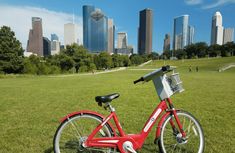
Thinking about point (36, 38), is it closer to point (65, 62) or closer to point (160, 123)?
point (65, 62)

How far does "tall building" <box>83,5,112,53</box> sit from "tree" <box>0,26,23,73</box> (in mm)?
87694

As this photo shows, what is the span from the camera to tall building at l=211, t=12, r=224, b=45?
6220 inches

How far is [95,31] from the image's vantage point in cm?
13250

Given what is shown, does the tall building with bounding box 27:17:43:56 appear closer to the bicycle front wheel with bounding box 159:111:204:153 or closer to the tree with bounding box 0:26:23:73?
the tree with bounding box 0:26:23:73

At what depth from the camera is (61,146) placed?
10.1 feet

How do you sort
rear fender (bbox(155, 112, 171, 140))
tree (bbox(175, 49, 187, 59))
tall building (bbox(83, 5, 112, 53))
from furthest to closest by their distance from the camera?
1. tall building (bbox(83, 5, 112, 53))
2. tree (bbox(175, 49, 187, 59))
3. rear fender (bbox(155, 112, 171, 140))

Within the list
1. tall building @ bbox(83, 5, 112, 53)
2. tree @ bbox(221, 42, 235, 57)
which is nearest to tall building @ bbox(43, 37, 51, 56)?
tall building @ bbox(83, 5, 112, 53)

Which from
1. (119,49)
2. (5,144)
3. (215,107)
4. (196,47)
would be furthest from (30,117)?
(119,49)

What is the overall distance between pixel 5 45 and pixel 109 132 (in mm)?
47153

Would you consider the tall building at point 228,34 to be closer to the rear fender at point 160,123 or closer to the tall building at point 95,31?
the tall building at point 95,31

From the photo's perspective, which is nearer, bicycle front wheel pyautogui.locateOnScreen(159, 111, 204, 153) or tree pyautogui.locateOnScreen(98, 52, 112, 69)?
bicycle front wheel pyautogui.locateOnScreen(159, 111, 204, 153)

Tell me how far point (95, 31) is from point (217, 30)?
99.9 m

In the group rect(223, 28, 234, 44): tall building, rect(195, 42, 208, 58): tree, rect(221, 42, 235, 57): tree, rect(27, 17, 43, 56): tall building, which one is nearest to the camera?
rect(221, 42, 235, 57): tree

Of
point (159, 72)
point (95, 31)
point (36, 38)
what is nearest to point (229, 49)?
point (95, 31)
